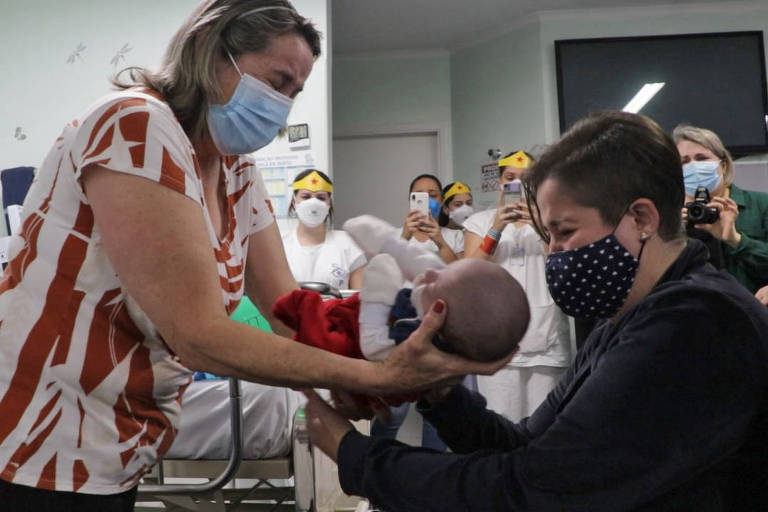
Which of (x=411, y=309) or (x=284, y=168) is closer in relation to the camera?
(x=411, y=309)

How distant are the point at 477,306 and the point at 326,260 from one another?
2802 millimetres

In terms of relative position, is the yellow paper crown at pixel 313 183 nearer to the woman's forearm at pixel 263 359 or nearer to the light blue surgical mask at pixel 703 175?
the light blue surgical mask at pixel 703 175

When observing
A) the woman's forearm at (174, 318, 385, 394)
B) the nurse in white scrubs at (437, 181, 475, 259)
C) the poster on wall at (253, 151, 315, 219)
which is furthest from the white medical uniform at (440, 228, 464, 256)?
the woman's forearm at (174, 318, 385, 394)

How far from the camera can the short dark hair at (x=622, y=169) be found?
1.08 m

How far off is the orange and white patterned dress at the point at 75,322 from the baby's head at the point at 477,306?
344 millimetres

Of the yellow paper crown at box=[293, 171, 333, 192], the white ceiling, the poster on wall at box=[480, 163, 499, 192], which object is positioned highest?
the white ceiling

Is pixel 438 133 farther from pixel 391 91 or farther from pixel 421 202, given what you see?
pixel 421 202

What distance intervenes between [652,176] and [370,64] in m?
5.81

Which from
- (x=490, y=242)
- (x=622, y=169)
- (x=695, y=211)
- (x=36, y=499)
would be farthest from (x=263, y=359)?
(x=490, y=242)

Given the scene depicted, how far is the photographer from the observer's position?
264 centimetres

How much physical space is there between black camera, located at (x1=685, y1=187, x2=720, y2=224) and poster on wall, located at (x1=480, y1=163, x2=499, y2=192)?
3431 mm

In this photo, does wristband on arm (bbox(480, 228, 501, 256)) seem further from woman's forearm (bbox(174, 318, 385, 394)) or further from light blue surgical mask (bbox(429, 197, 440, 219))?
woman's forearm (bbox(174, 318, 385, 394))

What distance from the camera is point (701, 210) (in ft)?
8.04

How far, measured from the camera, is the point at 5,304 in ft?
3.30
